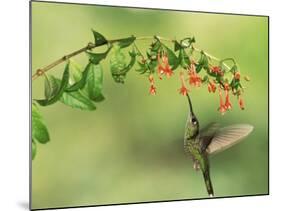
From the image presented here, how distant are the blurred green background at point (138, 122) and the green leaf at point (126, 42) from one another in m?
0.02

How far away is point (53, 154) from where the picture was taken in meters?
1.98

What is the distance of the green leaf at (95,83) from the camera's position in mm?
2029

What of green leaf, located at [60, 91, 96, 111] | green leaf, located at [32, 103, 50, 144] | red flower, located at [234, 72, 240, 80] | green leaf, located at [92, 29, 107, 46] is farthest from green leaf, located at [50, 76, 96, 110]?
red flower, located at [234, 72, 240, 80]

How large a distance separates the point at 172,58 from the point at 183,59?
2.0 inches

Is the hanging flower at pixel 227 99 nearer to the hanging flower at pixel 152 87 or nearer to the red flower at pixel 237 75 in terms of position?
the red flower at pixel 237 75

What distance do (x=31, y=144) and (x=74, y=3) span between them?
59 centimetres

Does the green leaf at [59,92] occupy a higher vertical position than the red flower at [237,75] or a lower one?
lower

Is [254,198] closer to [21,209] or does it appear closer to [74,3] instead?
[21,209]

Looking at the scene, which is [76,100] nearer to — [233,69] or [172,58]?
[172,58]

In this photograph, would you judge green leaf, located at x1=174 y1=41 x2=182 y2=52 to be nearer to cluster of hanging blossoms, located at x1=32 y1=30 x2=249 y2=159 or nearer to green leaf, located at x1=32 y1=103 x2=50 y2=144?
cluster of hanging blossoms, located at x1=32 y1=30 x2=249 y2=159

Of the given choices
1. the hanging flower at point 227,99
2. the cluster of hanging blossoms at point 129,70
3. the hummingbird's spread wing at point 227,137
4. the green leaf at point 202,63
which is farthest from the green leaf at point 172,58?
the hummingbird's spread wing at point 227,137

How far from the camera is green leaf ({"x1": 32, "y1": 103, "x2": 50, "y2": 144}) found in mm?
1946

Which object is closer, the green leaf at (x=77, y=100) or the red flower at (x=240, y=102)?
the green leaf at (x=77, y=100)

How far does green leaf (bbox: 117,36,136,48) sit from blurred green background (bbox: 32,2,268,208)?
2cm
